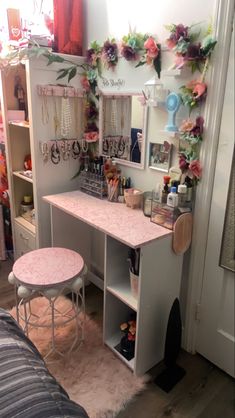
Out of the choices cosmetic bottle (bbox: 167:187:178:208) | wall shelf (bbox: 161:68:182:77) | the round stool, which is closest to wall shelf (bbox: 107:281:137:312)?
the round stool

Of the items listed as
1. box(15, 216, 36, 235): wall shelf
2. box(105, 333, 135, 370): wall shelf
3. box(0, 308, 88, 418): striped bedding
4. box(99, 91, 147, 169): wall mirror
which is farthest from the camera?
box(15, 216, 36, 235): wall shelf

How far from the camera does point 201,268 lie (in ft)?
5.42

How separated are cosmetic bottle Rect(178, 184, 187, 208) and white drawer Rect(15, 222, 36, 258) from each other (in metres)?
1.16

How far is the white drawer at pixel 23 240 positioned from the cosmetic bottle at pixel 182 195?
1159mm

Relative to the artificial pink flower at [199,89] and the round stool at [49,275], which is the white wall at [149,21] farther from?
the round stool at [49,275]

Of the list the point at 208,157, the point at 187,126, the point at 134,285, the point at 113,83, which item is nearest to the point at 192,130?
the point at 187,126

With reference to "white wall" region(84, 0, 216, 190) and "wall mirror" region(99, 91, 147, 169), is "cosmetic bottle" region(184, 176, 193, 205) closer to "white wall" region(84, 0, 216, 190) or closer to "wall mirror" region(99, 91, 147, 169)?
"white wall" region(84, 0, 216, 190)

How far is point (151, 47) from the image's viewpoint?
158cm

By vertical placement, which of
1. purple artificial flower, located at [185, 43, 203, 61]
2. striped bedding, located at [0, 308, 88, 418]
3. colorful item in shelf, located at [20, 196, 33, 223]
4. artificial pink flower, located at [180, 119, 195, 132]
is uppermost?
purple artificial flower, located at [185, 43, 203, 61]

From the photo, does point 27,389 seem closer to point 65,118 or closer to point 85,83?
point 65,118

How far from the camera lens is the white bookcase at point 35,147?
1.92 m

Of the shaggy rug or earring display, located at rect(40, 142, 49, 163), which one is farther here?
earring display, located at rect(40, 142, 49, 163)

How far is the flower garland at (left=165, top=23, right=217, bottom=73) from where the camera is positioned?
1.39 metres

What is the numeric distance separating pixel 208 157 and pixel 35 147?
1.09 meters
